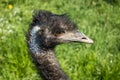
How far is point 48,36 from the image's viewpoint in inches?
148

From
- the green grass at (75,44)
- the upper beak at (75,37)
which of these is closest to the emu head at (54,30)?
the upper beak at (75,37)

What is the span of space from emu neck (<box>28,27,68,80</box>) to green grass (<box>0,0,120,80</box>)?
117 cm

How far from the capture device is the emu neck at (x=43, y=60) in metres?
3.76

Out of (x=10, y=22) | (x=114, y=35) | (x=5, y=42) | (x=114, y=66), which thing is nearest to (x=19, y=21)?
(x=10, y=22)

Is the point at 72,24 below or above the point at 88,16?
above

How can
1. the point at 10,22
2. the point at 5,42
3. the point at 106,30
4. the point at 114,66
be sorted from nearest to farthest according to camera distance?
1. the point at 114,66
2. the point at 5,42
3. the point at 10,22
4. the point at 106,30

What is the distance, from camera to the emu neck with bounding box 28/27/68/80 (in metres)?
3.76

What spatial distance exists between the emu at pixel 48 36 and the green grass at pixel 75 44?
123cm

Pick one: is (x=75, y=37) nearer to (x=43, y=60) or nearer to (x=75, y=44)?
(x=43, y=60)

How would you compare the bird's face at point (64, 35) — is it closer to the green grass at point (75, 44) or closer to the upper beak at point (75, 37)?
the upper beak at point (75, 37)

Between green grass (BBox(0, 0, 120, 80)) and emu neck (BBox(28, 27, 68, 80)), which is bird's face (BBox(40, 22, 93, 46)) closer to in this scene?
emu neck (BBox(28, 27, 68, 80))

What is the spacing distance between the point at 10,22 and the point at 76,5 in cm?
155

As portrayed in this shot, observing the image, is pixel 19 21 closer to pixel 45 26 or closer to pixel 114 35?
pixel 114 35

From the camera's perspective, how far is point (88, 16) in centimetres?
737
